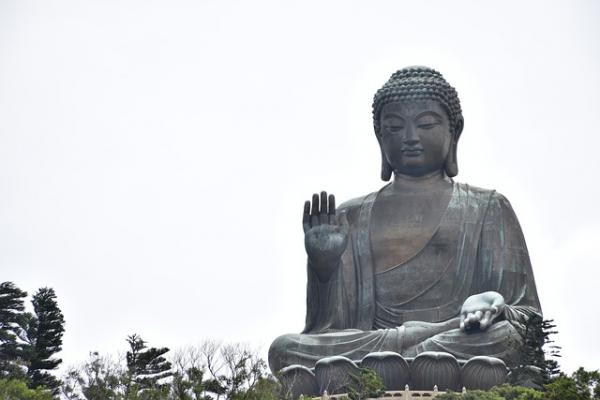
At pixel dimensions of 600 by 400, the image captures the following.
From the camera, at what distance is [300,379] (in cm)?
2655

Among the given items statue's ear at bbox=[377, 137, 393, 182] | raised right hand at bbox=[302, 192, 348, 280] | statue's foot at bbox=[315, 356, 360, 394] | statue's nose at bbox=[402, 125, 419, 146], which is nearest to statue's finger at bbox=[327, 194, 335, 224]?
raised right hand at bbox=[302, 192, 348, 280]

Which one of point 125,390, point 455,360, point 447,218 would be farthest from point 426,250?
point 125,390

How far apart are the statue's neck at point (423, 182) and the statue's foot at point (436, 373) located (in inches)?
146

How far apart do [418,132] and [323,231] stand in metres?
2.55

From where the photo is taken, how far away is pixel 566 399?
22641 mm

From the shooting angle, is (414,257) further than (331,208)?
Yes

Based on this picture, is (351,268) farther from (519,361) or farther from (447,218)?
(519,361)

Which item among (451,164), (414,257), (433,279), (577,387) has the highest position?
(451,164)

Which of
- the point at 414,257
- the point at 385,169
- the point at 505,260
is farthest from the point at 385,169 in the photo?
the point at 505,260

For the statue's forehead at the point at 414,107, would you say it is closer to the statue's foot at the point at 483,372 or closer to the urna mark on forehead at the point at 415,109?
the urna mark on forehead at the point at 415,109

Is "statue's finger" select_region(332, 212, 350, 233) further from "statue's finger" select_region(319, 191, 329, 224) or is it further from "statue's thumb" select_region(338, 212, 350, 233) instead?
"statue's finger" select_region(319, 191, 329, 224)

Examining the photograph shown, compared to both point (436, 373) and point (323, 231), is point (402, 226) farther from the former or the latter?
point (436, 373)

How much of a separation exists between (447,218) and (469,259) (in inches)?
26.5

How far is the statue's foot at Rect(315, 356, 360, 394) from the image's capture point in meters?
26.2
